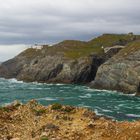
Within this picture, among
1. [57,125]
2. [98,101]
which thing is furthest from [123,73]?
[57,125]

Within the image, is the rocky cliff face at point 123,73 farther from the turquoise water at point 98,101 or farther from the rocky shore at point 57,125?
the rocky shore at point 57,125

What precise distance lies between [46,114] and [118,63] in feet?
387

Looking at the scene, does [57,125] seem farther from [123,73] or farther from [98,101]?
[123,73]

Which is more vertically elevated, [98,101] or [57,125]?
[57,125]

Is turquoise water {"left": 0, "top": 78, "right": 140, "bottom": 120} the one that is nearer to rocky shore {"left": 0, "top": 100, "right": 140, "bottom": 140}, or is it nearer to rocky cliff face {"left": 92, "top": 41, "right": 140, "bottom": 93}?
rocky cliff face {"left": 92, "top": 41, "right": 140, "bottom": 93}

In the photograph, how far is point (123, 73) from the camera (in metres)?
144

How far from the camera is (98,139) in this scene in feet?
86.8

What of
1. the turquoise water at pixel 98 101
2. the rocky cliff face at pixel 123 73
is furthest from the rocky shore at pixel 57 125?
the rocky cliff face at pixel 123 73

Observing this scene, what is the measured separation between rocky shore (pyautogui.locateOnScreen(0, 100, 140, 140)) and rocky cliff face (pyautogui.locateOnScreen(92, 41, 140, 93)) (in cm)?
9556

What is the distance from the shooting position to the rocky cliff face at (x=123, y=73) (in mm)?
135375

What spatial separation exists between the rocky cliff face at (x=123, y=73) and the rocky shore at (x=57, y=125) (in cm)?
9556

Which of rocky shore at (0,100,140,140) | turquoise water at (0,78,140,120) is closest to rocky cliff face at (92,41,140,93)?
turquoise water at (0,78,140,120)

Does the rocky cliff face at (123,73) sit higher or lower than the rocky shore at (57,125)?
lower

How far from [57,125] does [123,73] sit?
4523 inches
